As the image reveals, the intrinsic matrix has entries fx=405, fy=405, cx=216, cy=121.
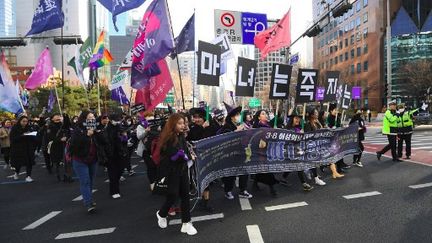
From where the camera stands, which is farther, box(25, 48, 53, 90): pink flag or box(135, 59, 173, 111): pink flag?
box(25, 48, 53, 90): pink flag

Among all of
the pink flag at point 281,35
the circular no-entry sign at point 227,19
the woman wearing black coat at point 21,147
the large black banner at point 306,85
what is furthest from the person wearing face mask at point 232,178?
the circular no-entry sign at point 227,19

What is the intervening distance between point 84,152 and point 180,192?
214cm

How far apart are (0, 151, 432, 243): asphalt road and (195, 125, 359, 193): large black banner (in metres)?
0.54

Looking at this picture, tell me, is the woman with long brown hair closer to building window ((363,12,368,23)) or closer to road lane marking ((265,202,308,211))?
road lane marking ((265,202,308,211))

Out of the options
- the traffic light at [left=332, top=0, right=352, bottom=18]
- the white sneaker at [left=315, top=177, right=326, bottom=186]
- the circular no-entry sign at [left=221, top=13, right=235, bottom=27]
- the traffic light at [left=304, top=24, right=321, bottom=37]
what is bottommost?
the white sneaker at [left=315, top=177, right=326, bottom=186]

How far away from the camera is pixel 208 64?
27.3 ft

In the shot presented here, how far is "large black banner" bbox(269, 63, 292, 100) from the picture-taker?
880 centimetres

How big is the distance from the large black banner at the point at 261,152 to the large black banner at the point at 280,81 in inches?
44.0

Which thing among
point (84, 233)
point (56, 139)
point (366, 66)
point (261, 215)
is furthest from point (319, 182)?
point (366, 66)

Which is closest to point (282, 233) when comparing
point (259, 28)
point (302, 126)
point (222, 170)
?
point (222, 170)

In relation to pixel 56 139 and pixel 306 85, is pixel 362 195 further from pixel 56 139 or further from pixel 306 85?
pixel 56 139

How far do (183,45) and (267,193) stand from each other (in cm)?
624

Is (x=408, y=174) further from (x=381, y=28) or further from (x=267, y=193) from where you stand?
(x=381, y=28)

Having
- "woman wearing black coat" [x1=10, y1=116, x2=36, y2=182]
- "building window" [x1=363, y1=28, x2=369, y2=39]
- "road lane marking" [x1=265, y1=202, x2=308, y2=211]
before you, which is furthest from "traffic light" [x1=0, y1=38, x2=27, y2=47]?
"building window" [x1=363, y1=28, x2=369, y2=39]
